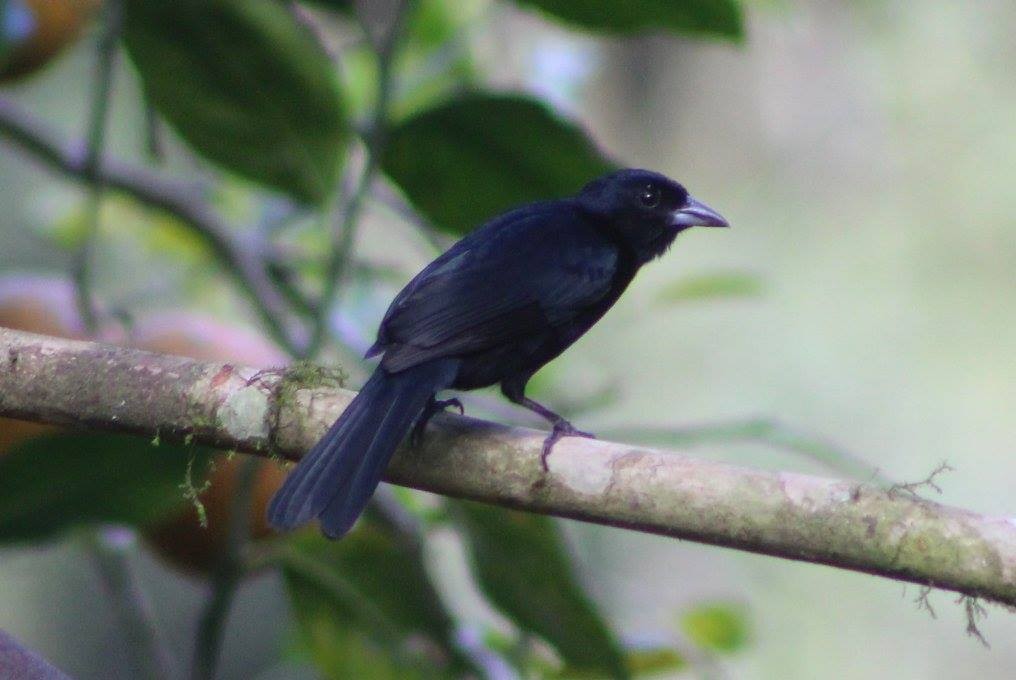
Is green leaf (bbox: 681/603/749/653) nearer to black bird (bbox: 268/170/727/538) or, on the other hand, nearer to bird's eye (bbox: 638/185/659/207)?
black bird (bbox: 268/170/727/538)

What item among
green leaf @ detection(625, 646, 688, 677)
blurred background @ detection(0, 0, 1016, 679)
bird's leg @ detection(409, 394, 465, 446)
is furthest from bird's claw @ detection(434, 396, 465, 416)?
blurred background @ detection(0, 0, 1016, 679)

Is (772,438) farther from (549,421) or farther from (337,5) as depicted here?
(337,5)

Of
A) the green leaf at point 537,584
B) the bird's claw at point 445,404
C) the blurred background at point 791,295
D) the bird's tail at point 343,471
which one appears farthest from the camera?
the blurred background at point 791,295

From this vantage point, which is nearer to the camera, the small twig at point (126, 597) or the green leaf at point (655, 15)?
the green leaf at point (655, 15)

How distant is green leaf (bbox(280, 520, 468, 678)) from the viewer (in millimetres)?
2930

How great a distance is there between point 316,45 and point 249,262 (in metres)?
0.59

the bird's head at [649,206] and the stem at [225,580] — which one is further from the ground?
the bird's head at [649,206]

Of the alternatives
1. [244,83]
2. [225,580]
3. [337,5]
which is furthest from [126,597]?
[337,5]

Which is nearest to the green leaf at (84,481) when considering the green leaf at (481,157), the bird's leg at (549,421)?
the bird's leg at (549,421)

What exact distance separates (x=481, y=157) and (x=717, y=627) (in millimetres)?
1272

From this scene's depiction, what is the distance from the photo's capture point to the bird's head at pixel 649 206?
310 centimetres

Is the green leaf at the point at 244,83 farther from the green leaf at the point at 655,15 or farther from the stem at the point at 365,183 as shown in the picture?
the green leaf at the point at 655,15

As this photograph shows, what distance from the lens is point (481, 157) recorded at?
2.94 meters

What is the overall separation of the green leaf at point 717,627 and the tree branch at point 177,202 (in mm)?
1169
